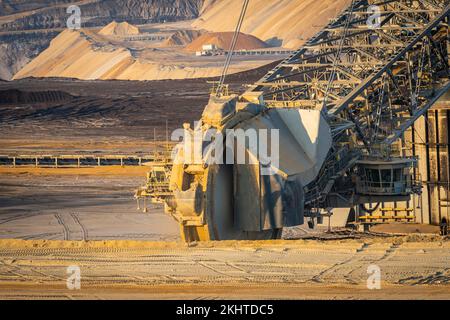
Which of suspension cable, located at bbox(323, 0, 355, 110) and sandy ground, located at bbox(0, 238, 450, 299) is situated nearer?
sandy ground, located at bbox(0, 238, 450, 299)

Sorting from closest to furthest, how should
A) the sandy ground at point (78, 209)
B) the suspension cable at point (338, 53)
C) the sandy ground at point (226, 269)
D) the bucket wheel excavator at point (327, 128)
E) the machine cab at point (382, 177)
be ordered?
the sandy ground at point (226, 269), the bucket wheel excavator at point (327, 128), the sandy ground at point (78, 209), the machine cab at point (382, 177), the suspension cable at point (338, 53)

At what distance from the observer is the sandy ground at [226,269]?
3806cm

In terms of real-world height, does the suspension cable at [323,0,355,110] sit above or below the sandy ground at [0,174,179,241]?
above

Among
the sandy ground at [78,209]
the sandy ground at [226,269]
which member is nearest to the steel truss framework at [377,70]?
the sandy ground at [78,209]

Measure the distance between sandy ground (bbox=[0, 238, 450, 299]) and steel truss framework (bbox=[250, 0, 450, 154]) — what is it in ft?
51.1

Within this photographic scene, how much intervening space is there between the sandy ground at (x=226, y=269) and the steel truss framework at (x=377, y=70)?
15.6 meters

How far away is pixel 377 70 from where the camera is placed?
65.9m

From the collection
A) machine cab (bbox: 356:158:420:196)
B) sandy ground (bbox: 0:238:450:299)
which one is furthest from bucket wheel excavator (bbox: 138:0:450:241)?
sandy ground (bbox: 0:238:450:299)

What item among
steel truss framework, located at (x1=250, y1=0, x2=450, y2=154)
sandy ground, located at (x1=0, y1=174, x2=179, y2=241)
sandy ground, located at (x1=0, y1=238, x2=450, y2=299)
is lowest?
sandy ground, located at (x1=0, y1=238, x2=450, y2=299)

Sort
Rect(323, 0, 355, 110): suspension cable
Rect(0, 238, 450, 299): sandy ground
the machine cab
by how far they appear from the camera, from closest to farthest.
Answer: Rect(0, 238, 450, 299): sandy ground, the machine cab, Rect(323, 0, 355, 110): suspension cable

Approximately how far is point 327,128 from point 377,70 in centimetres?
951

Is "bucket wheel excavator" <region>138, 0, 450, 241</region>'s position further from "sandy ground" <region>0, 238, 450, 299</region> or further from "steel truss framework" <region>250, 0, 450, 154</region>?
"sandy ground" <region>0, 238, 450, 299</region>

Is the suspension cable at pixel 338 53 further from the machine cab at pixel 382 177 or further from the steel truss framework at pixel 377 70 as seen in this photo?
the machine cab at pixel 382 177

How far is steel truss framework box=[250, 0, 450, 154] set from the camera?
64688 mm
